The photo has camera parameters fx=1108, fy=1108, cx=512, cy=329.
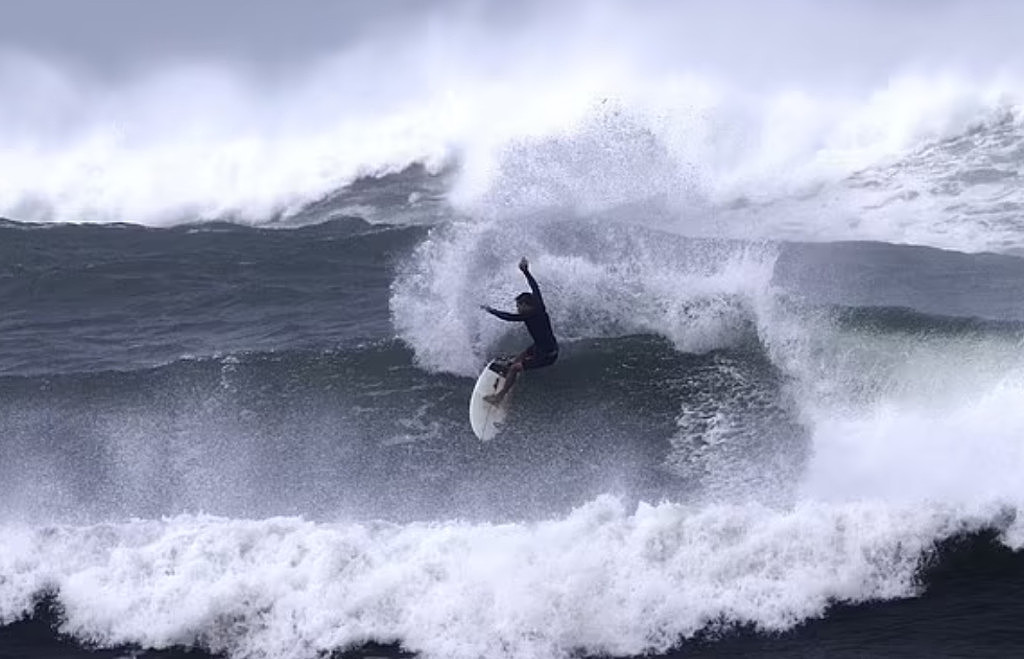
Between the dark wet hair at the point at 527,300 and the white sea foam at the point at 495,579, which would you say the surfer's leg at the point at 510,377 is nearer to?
the dark wet hair at the point at 527,300

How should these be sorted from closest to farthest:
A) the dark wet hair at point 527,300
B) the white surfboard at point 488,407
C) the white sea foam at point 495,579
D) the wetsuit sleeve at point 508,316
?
the white sea foam at point 495,579, the wetsuit sleeve at point 508,316, the dark wet hair at point 527,300, the white surfboard at point 488,407

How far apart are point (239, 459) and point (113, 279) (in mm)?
7900

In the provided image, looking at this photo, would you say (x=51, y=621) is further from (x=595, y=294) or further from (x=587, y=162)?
(x=587, y=162)

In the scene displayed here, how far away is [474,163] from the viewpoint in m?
29.0

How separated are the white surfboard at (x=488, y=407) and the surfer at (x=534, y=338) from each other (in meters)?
0.07

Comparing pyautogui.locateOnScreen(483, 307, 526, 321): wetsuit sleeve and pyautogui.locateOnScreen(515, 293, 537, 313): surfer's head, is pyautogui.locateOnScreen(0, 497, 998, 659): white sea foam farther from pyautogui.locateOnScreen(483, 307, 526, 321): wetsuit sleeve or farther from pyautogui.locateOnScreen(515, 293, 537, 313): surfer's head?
pyautogui.locateOnScreen(515, 293, 537, 313): surfer's head

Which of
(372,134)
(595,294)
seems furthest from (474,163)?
(595,294)

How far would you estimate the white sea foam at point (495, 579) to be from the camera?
8742 millimetres

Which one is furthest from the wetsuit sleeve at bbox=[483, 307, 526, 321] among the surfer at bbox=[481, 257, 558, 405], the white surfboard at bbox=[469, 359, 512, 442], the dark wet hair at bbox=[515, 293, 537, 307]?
the white surfboard at bbox=[469, 359, 512, 442]

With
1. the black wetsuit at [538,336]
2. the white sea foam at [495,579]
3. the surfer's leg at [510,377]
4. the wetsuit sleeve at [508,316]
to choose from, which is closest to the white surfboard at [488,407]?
the surfer's leg at [510,377]

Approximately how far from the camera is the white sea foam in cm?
874

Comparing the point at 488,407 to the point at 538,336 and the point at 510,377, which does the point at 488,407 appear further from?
the point at 538,336

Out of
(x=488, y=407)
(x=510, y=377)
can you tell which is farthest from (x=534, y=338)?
(x=488, y=407)

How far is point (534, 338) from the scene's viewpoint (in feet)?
38.8
